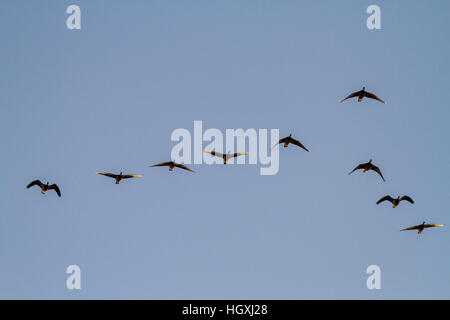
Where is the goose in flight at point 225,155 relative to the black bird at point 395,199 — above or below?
above

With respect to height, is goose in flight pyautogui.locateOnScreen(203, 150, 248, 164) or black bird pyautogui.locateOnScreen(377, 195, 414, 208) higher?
goose in flight pyautogui.locateOnScreen(203, 150, 248, 164)
